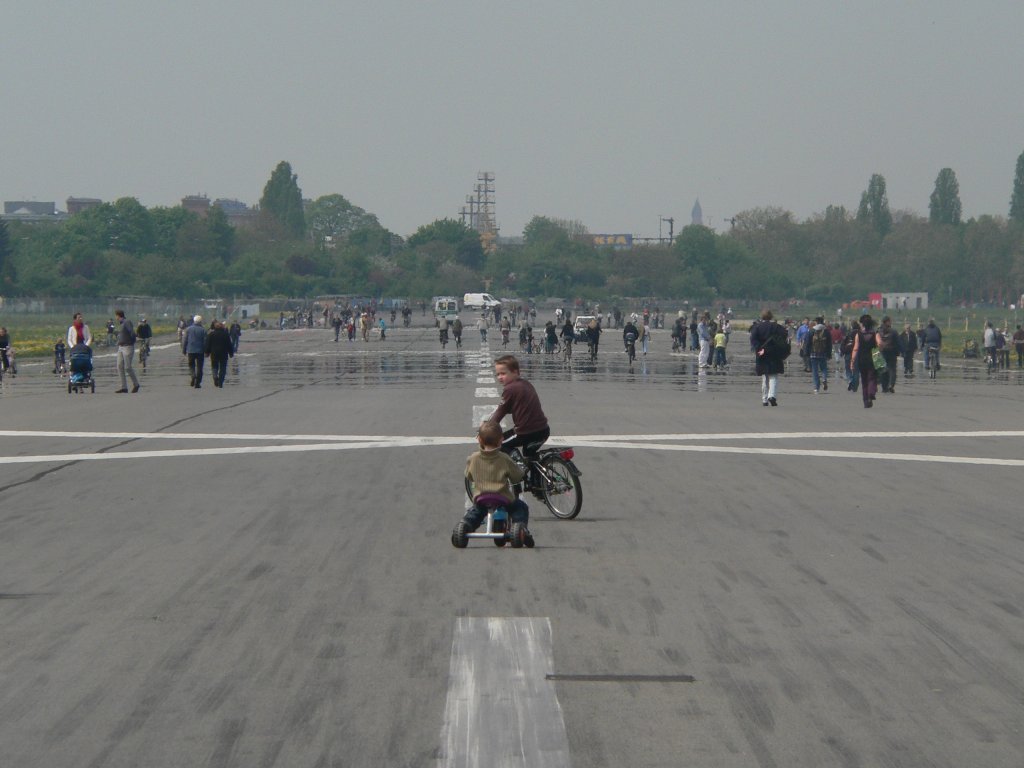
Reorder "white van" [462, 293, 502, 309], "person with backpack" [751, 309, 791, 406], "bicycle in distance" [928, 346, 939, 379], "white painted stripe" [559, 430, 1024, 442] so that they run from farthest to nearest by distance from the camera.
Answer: "white van" [462, 293, 502, 309] → "bicycle in distance" [928, 346, 939, 379] → "person with backpack" [751, 309, 791, 406] → "white painted stripe" [559, 430, 1024, 442]

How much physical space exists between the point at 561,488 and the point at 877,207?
182582 millimetres

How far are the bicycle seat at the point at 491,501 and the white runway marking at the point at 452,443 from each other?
7365 mm

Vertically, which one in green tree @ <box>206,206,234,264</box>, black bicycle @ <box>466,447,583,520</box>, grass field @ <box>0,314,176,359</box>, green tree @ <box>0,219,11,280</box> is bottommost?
grass field @ <box>0,314,176,359</box>

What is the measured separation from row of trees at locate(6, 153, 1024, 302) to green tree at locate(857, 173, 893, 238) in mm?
197

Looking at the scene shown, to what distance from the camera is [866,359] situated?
26.0 metres

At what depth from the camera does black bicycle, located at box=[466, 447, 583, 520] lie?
1146 cm

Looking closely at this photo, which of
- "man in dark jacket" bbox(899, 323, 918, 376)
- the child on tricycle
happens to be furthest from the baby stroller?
"man in dark jacket" bbox(899, 323, 918, 376)

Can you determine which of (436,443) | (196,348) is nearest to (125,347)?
(196,348)

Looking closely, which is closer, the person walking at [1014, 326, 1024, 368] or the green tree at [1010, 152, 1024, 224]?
the person walking at [1014, 326, 1024, 368]

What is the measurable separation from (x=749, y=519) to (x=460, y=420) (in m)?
10.8

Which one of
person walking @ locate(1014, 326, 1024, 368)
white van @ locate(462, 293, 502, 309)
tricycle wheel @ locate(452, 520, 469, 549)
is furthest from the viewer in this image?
white van @ locate(462, 293, 502, 309)

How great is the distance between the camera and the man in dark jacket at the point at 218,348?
3153 centimetres

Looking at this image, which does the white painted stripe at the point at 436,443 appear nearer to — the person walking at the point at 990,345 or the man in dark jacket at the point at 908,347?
the man in dark jacket at the point at 908,347

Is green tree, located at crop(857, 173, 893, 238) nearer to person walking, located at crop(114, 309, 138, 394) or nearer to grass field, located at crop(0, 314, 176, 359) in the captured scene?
grass field, located at crop(0, 314, 176, 359)
